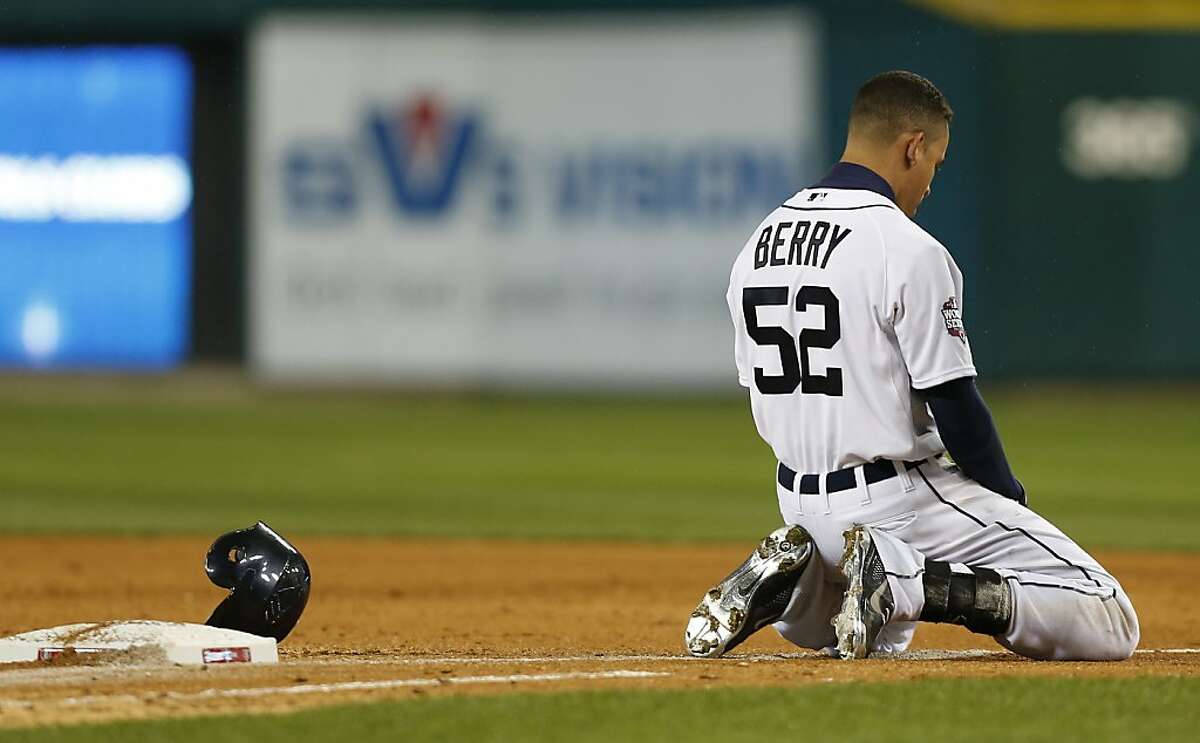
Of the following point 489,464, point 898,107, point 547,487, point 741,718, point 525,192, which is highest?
point 898,107

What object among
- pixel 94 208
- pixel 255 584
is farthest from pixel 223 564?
pixel 94 208

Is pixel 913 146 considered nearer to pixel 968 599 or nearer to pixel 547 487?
pixel 968 599

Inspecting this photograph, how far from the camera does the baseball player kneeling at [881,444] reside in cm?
452

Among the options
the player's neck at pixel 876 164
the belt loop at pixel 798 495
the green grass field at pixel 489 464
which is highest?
the player's neck at pixel 876 164

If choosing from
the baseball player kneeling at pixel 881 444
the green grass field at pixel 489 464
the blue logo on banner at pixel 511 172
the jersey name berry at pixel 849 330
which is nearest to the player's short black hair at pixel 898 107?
the baseball player kneeling at pixel 881 444

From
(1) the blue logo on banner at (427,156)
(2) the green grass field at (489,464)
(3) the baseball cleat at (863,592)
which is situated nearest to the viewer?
(3) the baseball cleat at (863,592)

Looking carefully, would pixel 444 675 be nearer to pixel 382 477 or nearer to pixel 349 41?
pixel 382 477

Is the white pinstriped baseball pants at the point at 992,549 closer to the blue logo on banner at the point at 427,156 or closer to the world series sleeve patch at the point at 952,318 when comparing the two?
the world series sleeve patch at the point at 952,318

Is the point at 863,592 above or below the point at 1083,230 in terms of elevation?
above

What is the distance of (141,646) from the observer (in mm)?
4617

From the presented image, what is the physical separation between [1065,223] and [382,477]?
9.62m

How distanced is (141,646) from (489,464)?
346 inches

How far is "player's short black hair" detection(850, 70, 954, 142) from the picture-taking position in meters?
4.76

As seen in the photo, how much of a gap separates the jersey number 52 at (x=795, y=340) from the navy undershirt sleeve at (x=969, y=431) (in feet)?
0.80
